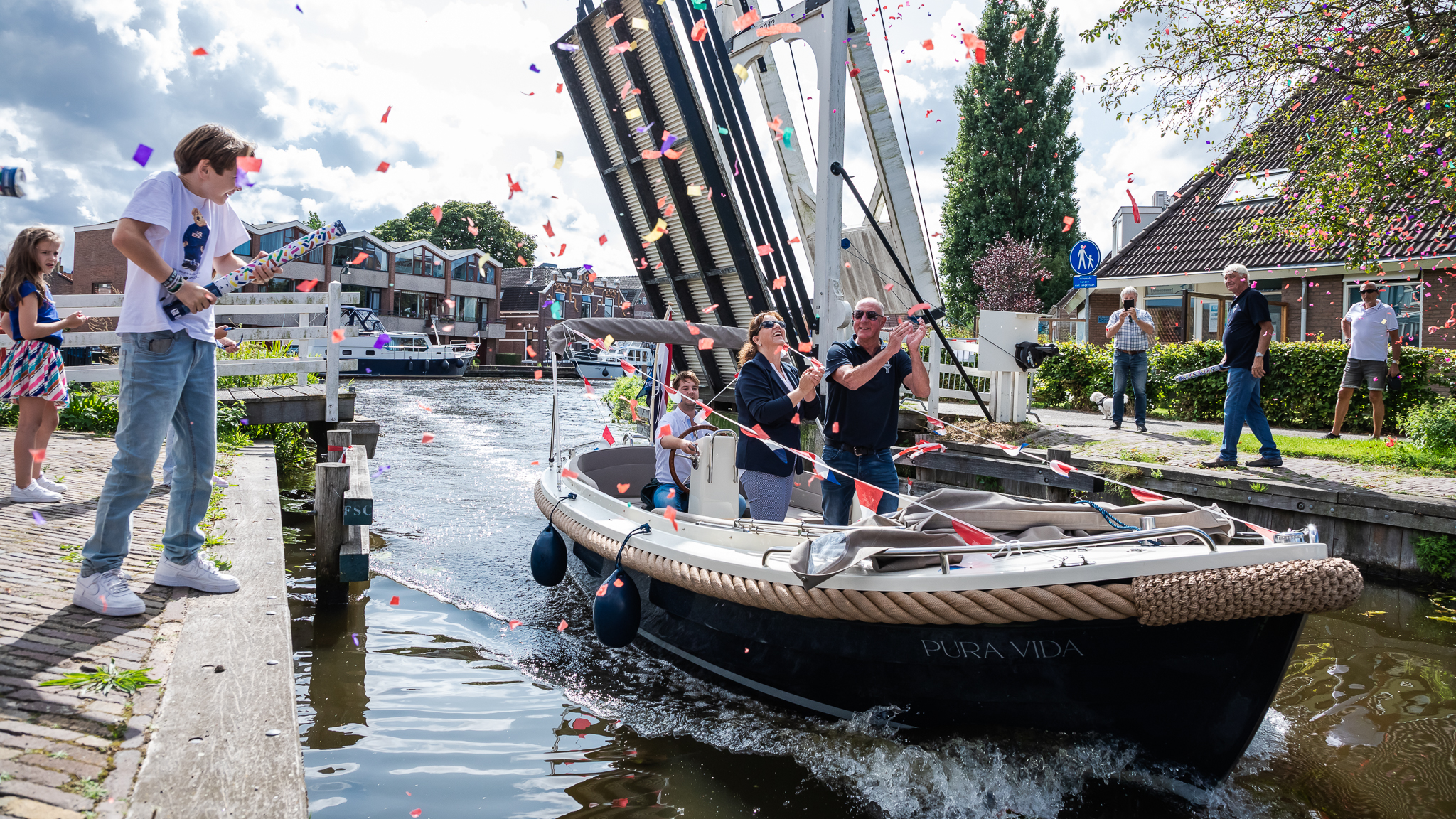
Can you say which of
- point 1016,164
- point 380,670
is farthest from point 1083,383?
point 1016,164

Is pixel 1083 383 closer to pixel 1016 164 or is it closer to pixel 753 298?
pixel 753 298

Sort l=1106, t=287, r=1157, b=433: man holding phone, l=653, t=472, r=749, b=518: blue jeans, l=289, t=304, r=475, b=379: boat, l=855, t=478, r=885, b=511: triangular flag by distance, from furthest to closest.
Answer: l=289, t=304, r=475, b=379: boat → l=1106, t=287, r=1157, b=433: man holding phone → l=653, t=472, r=749, b=518: blue jeans → l=855, t=478, r=885, b=511: triangular flag

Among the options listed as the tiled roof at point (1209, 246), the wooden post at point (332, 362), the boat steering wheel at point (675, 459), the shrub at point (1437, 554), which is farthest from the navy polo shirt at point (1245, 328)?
the wooden post at point (332, 362)

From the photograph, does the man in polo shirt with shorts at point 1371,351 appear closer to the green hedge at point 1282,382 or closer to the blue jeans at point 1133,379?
the green hedge at point 1282,382

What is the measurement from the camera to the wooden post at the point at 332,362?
798 centimetres

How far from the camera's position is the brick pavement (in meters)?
1.68

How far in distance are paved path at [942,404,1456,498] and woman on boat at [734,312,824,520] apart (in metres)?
4.05

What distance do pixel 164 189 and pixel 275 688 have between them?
148 centimetres

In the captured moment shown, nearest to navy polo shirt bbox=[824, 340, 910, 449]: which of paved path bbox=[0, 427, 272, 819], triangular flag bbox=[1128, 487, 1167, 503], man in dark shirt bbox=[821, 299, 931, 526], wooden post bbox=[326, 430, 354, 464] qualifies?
man in dark shirt bbox=[821, 299, 931, 526]

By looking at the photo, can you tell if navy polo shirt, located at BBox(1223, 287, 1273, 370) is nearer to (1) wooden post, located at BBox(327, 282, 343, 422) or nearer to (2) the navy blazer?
(2) the navy blazer

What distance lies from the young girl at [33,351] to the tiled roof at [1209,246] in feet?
41.9

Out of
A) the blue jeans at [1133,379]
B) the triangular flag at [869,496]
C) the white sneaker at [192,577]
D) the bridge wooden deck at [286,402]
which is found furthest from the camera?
the blue jeans at [1133,379]

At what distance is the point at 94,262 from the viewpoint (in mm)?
38625

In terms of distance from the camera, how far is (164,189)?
2.55 meters
